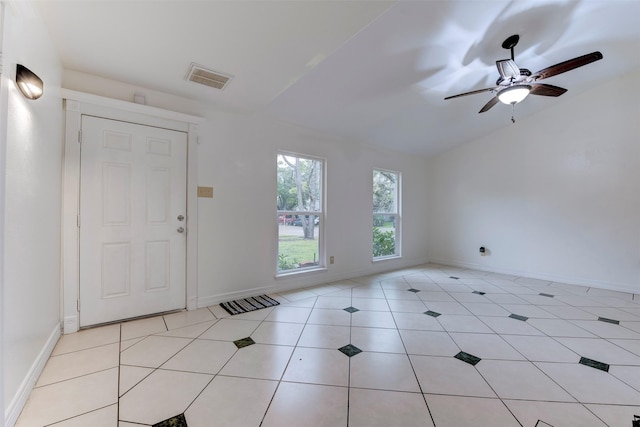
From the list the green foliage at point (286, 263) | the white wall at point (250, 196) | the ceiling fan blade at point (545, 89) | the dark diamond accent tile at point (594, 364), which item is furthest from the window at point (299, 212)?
the dark diamond accent tile at point (594, 364)

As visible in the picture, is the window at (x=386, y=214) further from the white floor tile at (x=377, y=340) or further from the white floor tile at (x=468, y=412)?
the white floor tile at (x=468, y=412)

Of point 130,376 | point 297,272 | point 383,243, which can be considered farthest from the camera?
point 383,243

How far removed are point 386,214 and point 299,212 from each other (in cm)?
198

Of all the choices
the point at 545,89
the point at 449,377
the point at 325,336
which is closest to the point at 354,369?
the point at 325,336

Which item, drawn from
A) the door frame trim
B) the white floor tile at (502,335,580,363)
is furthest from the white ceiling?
the white floor tile at (502,335,580,363)

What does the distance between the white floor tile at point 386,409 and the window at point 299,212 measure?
231cm

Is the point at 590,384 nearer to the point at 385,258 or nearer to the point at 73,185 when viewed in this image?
the point at 385,258

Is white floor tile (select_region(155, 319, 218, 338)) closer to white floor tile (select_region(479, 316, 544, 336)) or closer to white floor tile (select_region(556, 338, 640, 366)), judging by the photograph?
white floor tile (select_region(479, 316, 544, 336))

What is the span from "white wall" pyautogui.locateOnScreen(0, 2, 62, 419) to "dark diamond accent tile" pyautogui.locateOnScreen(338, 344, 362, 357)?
186cm

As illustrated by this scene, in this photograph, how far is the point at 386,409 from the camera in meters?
1.44

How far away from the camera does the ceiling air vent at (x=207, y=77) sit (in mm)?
2389

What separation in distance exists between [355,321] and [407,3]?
275 cm

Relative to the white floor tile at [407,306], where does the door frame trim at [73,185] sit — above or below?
above

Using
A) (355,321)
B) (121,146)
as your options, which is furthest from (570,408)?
(121,146)
